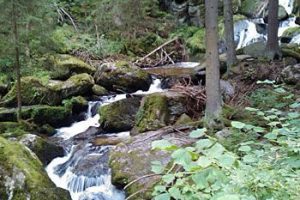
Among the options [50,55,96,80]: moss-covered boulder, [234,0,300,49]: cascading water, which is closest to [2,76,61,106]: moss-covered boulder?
[50,55,96,80]: moss-covered boulder

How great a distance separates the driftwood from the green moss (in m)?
Answer: 7.83

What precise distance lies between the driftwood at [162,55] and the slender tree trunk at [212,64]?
959 cm

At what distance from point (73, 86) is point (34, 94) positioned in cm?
111

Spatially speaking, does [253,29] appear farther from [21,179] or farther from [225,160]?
[225,160]

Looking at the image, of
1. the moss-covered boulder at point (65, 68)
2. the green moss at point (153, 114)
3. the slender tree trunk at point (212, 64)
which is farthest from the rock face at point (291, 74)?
the moss-covered boulder at point (65, 68)

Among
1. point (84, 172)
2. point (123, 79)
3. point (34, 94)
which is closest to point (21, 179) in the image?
point (84, 172)

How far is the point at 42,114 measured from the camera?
10.7 meters

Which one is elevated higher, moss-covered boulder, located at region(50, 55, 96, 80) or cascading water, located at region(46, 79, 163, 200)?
moss-covered boulder, located at region(50, 55, 96, 80)

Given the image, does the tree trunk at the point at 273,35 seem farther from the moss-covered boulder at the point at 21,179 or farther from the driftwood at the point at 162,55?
the moss-covered boulder at the point at 21,179

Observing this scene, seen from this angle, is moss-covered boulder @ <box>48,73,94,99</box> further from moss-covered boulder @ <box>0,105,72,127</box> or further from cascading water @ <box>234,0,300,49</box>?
cascading water @ <box>234,0,300,49</box>

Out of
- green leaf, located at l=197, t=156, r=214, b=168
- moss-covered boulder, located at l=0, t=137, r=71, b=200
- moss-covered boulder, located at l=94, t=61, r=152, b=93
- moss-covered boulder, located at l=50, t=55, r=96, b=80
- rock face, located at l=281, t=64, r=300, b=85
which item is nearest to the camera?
green leaf, located at l=197, t=156, r=214, b=168

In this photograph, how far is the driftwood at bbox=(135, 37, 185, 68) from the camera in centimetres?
1711

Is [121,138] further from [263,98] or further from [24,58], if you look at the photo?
[24,58]

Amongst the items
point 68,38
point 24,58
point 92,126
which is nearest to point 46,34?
point 24,58
